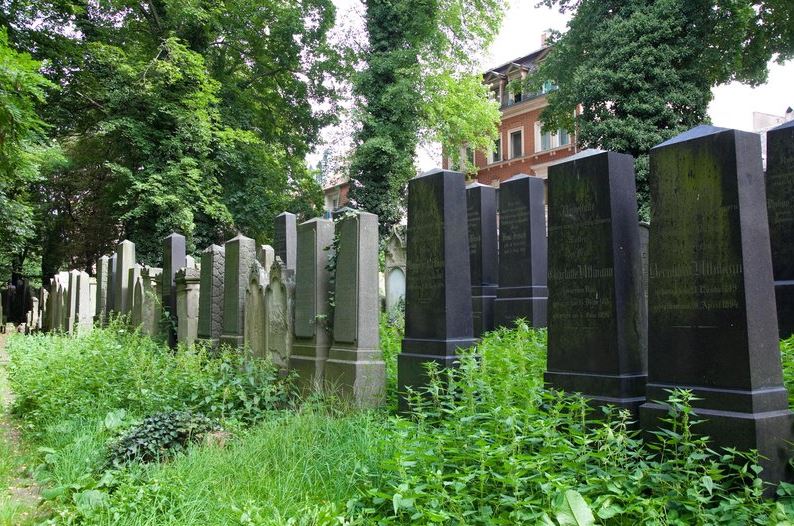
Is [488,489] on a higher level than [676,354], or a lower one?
lower

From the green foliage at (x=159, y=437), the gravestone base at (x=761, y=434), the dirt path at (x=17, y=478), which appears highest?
the gravestone base at (x=761, y=434)

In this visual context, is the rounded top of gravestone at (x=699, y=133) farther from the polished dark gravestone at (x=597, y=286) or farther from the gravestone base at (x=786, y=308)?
the gravestone base at (x=786, y=308)

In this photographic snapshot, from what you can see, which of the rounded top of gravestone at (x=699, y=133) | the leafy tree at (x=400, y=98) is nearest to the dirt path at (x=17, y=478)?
the rounded top of gravestone at (x=699, y=133)

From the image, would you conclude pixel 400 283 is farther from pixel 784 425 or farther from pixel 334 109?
pixel 334 109

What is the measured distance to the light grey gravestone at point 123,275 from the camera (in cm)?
1622

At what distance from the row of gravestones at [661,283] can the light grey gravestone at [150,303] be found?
7876mm

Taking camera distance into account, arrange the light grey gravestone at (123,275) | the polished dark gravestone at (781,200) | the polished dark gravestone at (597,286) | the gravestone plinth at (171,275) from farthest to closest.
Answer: the light grey gravestone at (123,275) < the gravestone plinth at (171,275) < the polished dark gravestone at (781,200) < the polished dark gravestone at (597,286)

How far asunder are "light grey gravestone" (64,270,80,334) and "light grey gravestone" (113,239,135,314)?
2677 millimetres

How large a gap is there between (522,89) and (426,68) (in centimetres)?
380

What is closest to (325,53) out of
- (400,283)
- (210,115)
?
(210,115)

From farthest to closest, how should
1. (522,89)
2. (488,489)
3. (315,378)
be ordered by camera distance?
(522,89) → (315,378) → (488,489)

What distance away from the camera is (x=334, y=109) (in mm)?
27172

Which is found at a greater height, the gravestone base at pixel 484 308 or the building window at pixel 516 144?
the building window at pixel 516 144

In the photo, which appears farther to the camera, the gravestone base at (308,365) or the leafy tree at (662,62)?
the leafy tree at (662,62)
